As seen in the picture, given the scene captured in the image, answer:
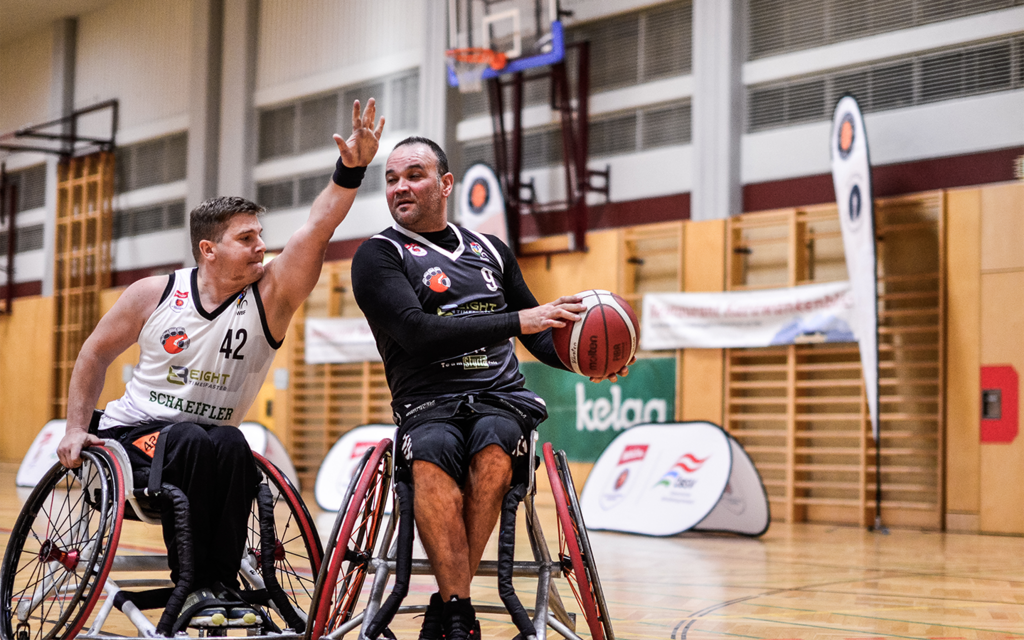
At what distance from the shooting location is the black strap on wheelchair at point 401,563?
2.40 metres

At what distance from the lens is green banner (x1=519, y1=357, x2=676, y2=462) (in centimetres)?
916

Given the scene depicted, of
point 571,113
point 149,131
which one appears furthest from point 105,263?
point 571,113

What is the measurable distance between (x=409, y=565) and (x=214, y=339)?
0.96 metres

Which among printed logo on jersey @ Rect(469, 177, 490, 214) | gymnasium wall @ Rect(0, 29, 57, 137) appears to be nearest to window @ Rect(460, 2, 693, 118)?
printed logo on jersey @ Rect(469, 177, 490, 214)

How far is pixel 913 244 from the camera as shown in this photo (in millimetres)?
8031

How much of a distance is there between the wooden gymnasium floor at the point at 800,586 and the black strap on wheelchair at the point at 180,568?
3.09 feet

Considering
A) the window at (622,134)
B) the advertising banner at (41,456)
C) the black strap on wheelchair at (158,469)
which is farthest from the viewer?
the advertising banner at (41,456)

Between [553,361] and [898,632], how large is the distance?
1.69m

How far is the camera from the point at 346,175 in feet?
9.68

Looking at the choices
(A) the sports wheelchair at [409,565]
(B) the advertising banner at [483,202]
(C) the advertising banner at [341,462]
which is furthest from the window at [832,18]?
(A) the sports wheelchair at [409,565]

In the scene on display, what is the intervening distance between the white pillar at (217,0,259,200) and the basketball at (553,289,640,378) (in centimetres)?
1124

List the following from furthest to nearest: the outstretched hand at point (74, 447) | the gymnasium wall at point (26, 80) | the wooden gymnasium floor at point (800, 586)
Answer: the gymnasium wall at point (26, 80), the wooden gymnasium floor at point (800, 586), the outstretched hand at point (74, 447)

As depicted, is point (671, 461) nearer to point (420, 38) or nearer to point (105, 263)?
point (420, 38)

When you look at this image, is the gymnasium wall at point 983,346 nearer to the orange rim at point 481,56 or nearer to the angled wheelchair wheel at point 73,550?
the orange rim at point 481,56
